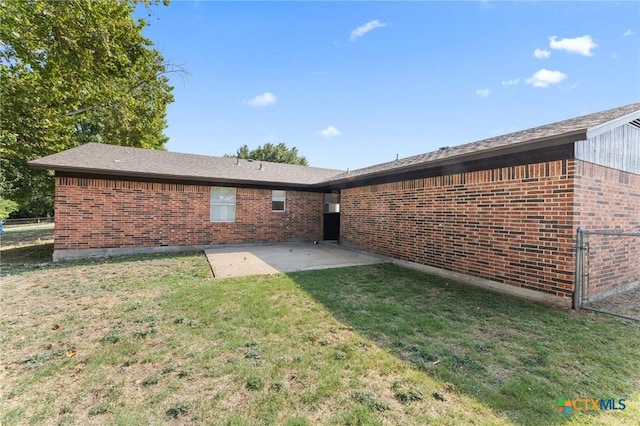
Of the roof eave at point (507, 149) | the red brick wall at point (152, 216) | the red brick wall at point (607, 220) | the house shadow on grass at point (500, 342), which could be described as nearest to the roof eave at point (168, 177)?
the red brick wall at point (152, 216)

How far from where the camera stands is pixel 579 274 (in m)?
4.48

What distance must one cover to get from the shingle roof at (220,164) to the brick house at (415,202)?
6 cm

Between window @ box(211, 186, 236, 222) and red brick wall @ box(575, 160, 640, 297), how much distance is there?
10698 millimetres

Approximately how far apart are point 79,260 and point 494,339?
36.3 ft

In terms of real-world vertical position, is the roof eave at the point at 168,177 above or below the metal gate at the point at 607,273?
above

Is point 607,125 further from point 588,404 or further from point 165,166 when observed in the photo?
point 165,166

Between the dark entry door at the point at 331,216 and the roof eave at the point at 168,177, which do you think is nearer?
the roof eave at the point at 168,177

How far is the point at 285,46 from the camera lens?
1048 centimetres

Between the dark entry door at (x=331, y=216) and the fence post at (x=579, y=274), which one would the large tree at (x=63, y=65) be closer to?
the dark entry door at (x=331, y=216)

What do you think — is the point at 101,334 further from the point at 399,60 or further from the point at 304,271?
the point at 399,60

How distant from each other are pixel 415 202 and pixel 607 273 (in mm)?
4094

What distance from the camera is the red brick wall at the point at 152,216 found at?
8875 millimetres

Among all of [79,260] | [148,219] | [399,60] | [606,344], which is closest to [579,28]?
[399,60]

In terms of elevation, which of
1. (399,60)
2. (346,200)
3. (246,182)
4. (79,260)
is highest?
(399,60)
